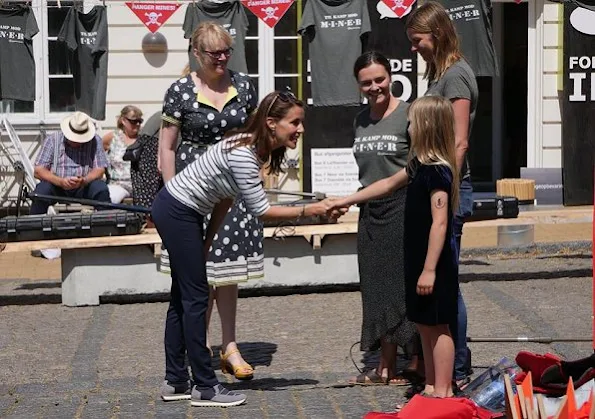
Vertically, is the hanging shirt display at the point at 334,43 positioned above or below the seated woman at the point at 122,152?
above

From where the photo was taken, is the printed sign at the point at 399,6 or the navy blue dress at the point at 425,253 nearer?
the navy blue dress at the point at 425,253

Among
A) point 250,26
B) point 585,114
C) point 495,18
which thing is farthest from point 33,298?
point 495,18

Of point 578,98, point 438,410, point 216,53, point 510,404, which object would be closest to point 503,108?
point 578,98

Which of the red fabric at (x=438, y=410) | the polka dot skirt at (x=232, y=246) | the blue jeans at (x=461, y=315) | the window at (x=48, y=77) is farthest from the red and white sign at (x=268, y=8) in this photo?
the red fabric at (x=438, y=410)

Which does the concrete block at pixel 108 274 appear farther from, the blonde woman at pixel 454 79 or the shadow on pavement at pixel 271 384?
the blonde woman at pixel 454 79

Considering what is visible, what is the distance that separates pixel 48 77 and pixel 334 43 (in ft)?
11.7

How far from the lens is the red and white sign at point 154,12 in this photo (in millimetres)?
13375

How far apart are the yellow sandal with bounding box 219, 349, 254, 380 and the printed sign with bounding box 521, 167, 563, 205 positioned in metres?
8.37

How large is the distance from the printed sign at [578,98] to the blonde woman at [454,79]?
8.57 m

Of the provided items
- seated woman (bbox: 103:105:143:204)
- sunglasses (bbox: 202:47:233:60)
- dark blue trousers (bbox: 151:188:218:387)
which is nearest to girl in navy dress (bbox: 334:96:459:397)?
dark blue trousers (bbox: 151:188:218:387)

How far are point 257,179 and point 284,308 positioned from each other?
335 centimetres

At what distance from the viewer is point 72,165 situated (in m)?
11.8

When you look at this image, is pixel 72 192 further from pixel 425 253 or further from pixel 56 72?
pixel 425 253

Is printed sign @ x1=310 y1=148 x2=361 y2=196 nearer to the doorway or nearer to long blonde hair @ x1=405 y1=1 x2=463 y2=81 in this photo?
the doorway
